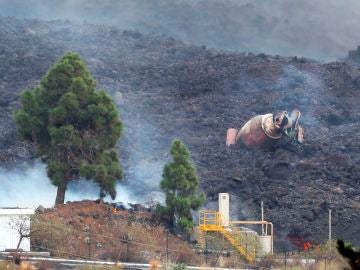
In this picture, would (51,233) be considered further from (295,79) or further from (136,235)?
(295,79)

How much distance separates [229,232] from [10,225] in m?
9.15

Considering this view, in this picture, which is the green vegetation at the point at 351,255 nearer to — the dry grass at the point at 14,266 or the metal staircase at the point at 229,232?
the dry grass at the point at 14,266

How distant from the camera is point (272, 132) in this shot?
54.7 metres

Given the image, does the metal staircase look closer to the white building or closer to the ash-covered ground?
the ash-covered ground

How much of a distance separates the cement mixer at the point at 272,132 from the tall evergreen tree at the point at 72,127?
38.6 feet

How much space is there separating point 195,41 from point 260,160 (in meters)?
53.0

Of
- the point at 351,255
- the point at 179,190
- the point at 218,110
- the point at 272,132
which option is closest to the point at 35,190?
the point at 272,132

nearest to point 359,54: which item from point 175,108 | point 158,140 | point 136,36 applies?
point 136,36

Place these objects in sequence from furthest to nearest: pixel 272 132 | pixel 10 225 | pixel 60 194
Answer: pixel 272 132 → pixel 60 194 → pixel 10 225

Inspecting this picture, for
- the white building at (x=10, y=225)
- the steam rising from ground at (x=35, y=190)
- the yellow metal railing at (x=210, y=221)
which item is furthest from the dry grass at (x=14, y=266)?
the steam rising from ground at (x=35, y=190)

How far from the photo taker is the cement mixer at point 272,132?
5406 cm

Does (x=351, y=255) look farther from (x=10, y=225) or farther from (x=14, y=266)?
(x=10, y=225)

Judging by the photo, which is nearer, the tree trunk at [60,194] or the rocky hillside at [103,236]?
the rocky hillside at [103,236]

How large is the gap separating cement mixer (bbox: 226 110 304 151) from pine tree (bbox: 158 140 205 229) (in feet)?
39.2
